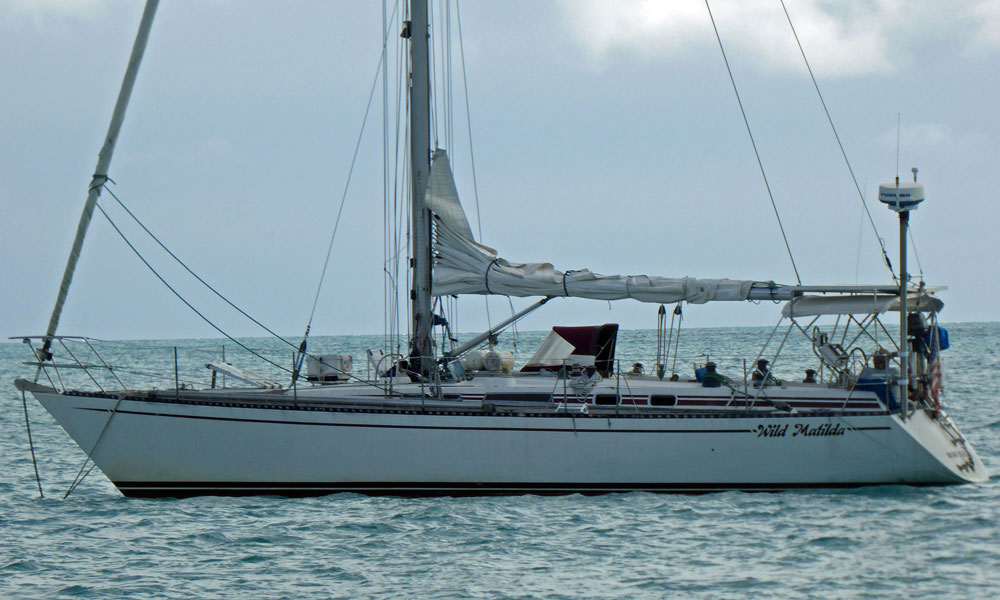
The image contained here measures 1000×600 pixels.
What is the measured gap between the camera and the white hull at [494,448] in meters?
17.9

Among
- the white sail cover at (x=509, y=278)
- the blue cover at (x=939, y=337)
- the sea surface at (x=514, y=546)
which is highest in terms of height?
the white sail cover at (x=509, y=278)

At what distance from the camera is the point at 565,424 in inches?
710

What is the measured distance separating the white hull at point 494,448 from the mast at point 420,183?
2.64 meters

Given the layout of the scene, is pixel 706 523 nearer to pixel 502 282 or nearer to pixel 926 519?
pixel 926 519

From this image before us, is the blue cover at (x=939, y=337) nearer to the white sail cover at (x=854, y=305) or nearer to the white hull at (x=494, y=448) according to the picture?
the white sail cover at (x=854, y=305)

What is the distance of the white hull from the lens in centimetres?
1794

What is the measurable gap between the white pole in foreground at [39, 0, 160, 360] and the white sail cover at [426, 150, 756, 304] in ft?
19.0

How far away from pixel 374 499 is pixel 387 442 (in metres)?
1.03

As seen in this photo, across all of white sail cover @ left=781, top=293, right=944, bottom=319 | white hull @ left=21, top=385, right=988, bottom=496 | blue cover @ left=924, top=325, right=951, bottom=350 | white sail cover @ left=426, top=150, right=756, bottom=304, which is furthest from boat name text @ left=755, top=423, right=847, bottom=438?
blue cover @ left=924, top=325, right=951, bottom=350

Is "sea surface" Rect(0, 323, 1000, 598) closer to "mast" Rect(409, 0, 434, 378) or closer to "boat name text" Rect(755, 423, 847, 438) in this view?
"boat name text" Rect(755, 423, 847, 438)

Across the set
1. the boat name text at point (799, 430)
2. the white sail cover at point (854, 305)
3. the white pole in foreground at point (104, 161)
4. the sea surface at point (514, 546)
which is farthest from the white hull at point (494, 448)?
the white sail cover at point (854, 305)

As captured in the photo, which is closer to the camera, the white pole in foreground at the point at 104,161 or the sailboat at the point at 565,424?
the sailboat at the point at 565,424

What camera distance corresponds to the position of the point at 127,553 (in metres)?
15.5

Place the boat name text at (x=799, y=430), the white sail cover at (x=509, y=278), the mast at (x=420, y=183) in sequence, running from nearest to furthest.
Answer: the boat name text at (x=799, y=430) → the white sail cover at (x=509, y=278) → the mast at (x=420, y=183)
